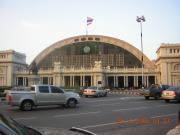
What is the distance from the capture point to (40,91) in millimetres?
20812

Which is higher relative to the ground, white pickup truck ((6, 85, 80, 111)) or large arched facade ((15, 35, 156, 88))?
large arched facade ((15, 35, 156, 88))

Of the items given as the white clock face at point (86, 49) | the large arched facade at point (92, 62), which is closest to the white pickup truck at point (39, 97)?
the large arched facade at point (92, 62)

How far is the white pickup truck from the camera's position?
19.7m

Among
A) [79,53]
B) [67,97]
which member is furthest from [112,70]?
[67,97]

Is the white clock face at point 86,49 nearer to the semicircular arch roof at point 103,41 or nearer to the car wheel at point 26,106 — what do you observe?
the semicircular arch roof at point 103,41

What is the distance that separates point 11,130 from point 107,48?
107m

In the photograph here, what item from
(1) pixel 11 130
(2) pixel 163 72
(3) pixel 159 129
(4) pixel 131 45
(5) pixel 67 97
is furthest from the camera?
(4) pixel 131 45

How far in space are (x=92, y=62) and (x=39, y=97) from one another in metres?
86.4

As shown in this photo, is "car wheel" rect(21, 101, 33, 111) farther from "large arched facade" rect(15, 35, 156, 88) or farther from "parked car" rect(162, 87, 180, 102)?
"large arched facade" rect(15, 35, 156, 88)

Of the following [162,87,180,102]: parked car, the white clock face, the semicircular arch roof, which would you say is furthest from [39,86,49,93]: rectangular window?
the semicircular arch roof

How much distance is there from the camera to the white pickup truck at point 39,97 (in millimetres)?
19734

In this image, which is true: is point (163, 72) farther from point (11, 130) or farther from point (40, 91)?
point (11, 130)

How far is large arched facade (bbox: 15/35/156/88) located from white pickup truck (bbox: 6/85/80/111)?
70052mm

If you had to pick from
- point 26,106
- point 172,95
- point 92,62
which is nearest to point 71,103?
point 26,106
